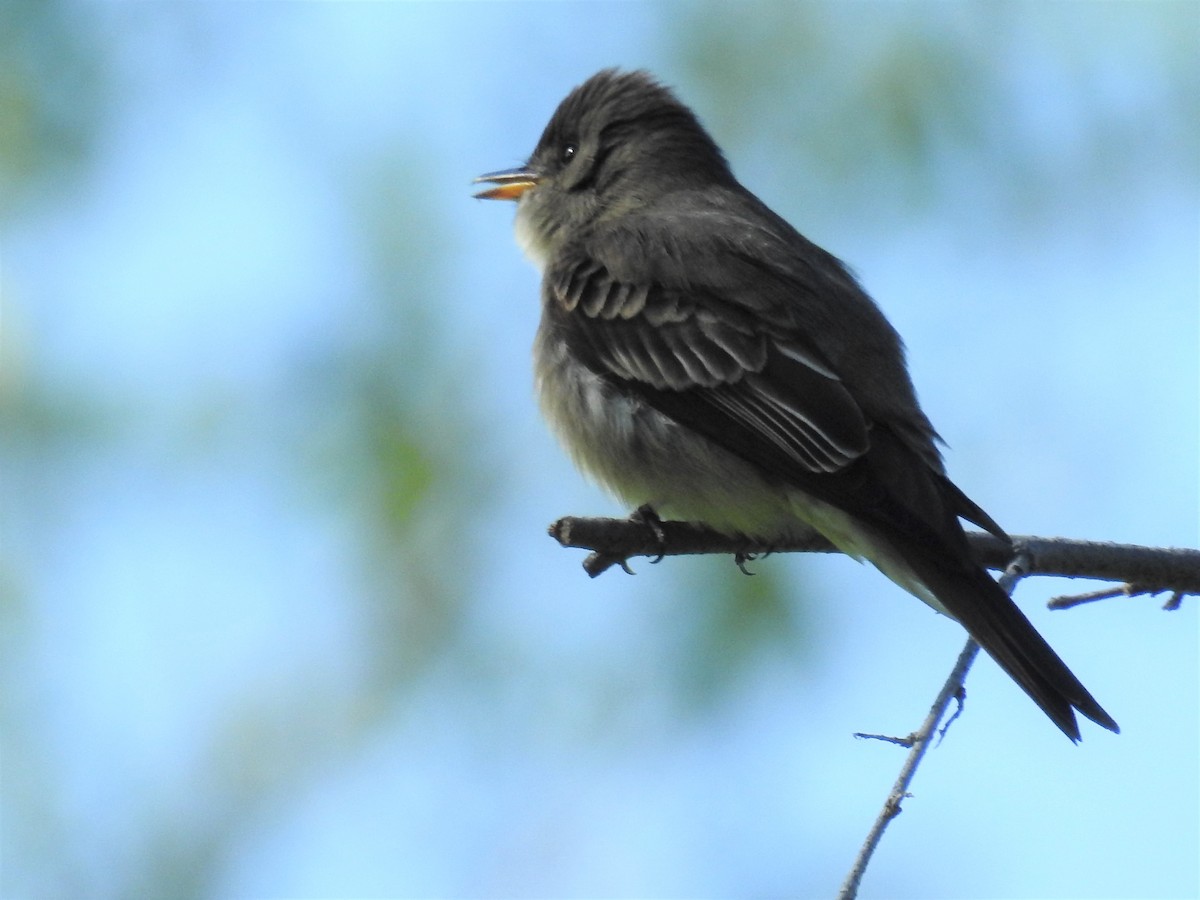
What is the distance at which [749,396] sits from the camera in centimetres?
420

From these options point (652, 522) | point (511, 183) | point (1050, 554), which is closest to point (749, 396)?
point (652, 522)

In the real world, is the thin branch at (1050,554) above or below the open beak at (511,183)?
below

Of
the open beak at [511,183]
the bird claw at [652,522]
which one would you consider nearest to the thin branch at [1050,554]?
the bird claw at [652,522]

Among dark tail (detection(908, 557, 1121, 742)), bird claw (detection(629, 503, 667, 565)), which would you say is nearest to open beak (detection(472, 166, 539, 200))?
bird claw (detection(629, 503, 667, 565))

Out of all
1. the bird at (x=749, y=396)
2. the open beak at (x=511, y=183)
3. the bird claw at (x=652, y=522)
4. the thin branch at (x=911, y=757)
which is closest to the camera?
the thin branch at (x=911, y=757)

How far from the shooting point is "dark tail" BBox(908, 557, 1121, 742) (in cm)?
341

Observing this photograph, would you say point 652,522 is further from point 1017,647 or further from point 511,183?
point 511,183

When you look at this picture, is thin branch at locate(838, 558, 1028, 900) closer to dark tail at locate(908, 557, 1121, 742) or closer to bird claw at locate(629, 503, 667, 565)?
dark tail at locate(908, 557, 1121, 742)

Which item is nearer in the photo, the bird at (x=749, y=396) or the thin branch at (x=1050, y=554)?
the thin branch at (x=1050, y=554)

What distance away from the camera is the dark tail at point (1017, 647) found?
341 cm

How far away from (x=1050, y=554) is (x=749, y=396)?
994 millimetres

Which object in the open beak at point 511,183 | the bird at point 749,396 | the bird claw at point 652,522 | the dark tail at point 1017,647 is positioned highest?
the open beak at point 511,183

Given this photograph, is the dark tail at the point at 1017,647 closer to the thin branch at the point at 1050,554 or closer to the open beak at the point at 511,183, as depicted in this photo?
the thin branch at the point at 1050,554

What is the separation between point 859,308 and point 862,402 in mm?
535
